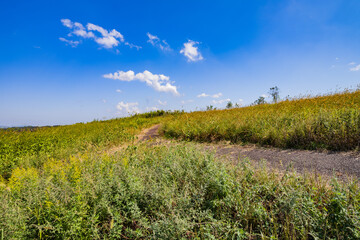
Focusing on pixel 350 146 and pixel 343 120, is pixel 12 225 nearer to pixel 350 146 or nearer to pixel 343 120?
pixel 350 146

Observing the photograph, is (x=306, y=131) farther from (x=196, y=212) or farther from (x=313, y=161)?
(x=196, y=212)

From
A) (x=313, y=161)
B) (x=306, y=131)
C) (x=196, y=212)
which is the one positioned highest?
(x=306, y=131)

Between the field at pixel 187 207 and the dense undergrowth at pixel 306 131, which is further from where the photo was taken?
the dense undergrowth at pixel 306 131

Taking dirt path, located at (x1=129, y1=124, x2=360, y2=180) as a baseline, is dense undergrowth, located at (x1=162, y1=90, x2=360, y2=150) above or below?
above

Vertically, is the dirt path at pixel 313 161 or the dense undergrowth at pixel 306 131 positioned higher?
the dense undergrowth at pixel 306 131

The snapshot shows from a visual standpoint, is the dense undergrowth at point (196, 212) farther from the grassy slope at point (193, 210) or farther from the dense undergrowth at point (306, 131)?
the dense undergrowth at point (306, 131)

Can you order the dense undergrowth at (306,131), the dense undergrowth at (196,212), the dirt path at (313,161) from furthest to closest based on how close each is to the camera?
1. the dense undergrowth at (306,131)
2. the dirt path at (313,161)
3. the dense undergrowth at (196,212)

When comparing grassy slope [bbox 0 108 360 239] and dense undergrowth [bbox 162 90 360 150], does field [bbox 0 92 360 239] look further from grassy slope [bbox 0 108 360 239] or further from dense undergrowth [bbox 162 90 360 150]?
dense undergrowth [bbox 162 90 360 150]

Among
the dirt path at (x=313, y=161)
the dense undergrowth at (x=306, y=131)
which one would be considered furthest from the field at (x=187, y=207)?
the dense undergrowth at (x=306, y=131)

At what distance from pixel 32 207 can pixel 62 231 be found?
723 mm

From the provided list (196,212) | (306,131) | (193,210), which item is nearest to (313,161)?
(306,131)

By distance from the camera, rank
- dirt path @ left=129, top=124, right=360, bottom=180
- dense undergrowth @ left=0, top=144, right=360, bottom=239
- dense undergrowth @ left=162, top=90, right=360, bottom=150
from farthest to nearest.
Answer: dense undergrowth @ left=162, top=90, right=360, bottom=150 → dirt path @ left=129, top=124, right=360, bottom=180 → dense undergrowth @ left=0, top=144, right=360, bottom=239

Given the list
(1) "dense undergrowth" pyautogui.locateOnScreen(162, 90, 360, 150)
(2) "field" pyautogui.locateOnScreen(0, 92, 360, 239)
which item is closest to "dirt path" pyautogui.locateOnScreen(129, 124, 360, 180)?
(1) "dense undergrowth" pyautogui.locateOnScreen(162, 90, 360, 150)

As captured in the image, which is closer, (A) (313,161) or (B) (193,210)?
(B) (193,210)
